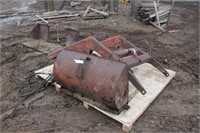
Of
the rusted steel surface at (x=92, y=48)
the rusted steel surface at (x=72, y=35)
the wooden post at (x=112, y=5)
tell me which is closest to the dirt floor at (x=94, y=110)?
the rusted steel surface at (x=72, y=35)

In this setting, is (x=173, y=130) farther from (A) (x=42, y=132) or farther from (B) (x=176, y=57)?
(B) (x=176, y=57)

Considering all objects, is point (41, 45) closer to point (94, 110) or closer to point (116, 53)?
point (116, 53)

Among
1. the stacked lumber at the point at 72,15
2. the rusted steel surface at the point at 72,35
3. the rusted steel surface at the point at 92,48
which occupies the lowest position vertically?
the rusted steel surface at the point at 72,35

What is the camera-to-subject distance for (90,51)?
3418 mm

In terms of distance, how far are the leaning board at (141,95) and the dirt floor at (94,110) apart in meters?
0.15

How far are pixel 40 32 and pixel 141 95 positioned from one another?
3.69m

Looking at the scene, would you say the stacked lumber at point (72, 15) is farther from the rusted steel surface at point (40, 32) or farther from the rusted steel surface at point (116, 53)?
the rusted steel surface at point (116, 53)

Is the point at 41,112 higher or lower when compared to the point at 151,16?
lower

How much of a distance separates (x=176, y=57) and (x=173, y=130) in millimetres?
2441

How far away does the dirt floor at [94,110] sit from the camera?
123 inches

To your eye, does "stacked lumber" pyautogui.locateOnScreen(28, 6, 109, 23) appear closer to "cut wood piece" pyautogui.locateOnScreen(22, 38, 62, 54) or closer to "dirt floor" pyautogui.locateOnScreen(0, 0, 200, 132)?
"dirt floor" pyautogui.locateOnScreen(0, 0, 200, 132)

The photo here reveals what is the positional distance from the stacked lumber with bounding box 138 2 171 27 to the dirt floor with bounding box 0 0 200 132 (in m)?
0.28

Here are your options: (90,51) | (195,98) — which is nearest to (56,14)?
(90,51)

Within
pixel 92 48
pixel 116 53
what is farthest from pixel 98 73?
pixel 116 53
